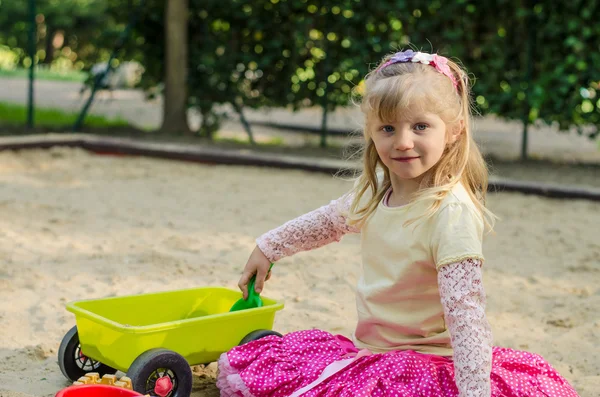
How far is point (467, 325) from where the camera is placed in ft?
6.59

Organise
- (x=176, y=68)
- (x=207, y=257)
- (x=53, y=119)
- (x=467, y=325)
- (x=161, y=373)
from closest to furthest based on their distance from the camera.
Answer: (x=467, y=325) → (x=161, y=373) → (x=207, y=257) → (x=176, y=68) → (x=53, y=119)

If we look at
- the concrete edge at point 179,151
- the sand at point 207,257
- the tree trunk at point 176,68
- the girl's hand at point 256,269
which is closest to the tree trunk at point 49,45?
the tree trunk at point 176,68

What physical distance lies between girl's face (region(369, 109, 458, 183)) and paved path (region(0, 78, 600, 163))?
12.6 feet

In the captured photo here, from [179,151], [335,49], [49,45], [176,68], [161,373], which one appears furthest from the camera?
[49,45]

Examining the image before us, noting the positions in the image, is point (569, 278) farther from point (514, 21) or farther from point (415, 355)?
point (514, 21)

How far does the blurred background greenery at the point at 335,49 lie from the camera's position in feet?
22.3

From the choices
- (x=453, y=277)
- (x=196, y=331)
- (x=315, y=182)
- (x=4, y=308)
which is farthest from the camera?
(x=315, y=182)

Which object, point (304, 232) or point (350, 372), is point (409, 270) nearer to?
point (350, 372)

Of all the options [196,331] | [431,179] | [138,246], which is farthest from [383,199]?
[138,246]

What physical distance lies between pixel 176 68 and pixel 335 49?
61.3 inches

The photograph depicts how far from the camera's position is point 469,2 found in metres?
7.09

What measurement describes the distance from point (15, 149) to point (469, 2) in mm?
3810

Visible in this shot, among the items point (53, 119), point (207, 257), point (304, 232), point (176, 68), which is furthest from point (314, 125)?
point (304, 232)

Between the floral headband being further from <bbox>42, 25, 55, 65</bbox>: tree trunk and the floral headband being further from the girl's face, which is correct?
<bbox>42, 25, 55, 65</bbox>: tree trunk
